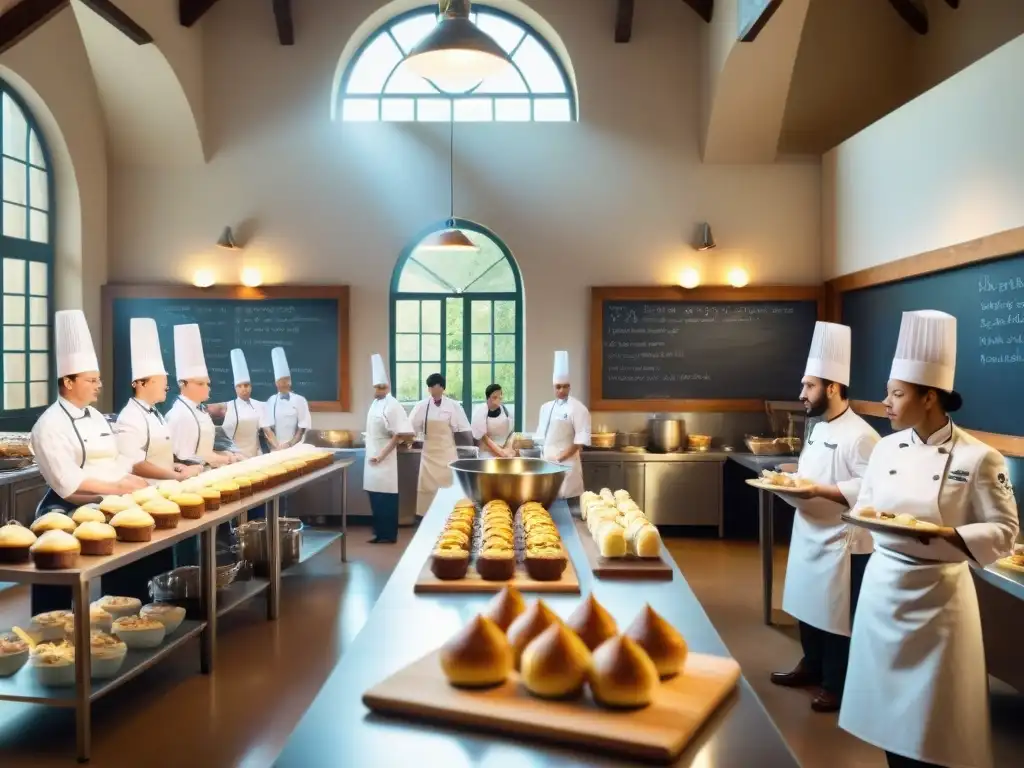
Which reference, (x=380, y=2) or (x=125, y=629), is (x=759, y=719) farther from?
(x=380, y=2)

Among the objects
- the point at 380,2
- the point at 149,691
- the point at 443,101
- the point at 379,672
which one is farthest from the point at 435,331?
the point at 379,672

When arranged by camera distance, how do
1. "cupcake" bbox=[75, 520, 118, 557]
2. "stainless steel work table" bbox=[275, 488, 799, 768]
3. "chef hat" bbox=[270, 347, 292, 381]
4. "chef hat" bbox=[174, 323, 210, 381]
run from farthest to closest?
"chef hat" bbox=[270, 347, 292, 381]
"chef hat" bbox=[174, 323, 210, 381]
"cupcake" bbox=[75, 520, 118, 557]
"stainless steel work table" bbox=[275, 488, 799, 768]

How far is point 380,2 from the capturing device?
7336 millimetres

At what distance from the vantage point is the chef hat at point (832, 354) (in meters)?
3.61

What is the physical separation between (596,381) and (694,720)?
19.7 feet

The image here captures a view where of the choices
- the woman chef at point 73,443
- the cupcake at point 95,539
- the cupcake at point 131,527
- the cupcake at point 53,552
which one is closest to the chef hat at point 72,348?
the woman chef at point 73,443

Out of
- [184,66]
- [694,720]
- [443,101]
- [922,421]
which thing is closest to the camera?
[694,720]

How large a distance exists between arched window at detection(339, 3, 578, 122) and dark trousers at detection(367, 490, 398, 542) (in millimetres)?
3152

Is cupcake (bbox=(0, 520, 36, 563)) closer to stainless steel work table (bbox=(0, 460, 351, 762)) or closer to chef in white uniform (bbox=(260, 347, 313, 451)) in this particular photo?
stainless steel work table (bbox=(0, 460, 351, 762))

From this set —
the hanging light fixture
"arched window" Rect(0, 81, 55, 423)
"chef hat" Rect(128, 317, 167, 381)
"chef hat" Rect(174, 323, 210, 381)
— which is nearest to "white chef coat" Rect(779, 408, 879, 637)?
the hanging light fixture

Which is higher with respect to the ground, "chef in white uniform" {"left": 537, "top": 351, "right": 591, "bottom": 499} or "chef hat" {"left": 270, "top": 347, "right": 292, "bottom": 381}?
"chef hat" {"left": 270, "top": 347, "right": 292, "bottom": 381}

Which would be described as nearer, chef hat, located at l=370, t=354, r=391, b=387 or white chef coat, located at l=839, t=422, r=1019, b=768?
white chef coat, located at l=839, t=422, r=1019, b=768

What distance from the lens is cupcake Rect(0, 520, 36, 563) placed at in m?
2.94

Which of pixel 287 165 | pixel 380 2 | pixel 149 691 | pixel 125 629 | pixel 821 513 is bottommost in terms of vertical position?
pixel 149 691
